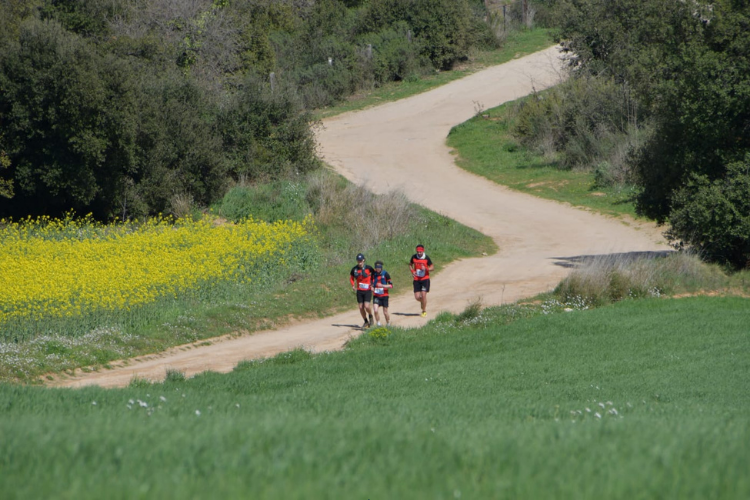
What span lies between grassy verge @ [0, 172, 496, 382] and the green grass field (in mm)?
3665

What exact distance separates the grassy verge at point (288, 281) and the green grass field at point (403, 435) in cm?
366

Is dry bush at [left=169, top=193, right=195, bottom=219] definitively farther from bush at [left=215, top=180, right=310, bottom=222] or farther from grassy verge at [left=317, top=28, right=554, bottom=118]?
grassy verge at [left=317, top=28, right=554, bottom=118]

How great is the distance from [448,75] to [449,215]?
25841 millimetres

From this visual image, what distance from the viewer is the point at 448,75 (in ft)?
173

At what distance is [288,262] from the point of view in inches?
857

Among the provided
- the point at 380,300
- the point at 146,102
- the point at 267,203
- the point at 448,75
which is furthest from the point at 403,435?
the point at 448,75

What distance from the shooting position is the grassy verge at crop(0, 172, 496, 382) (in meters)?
14.1

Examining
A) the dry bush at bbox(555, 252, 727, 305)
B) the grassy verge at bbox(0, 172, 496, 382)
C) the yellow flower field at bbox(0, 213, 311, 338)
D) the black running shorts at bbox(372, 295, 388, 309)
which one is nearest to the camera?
the grassy verge at bbox(0, 172, 496, 382)

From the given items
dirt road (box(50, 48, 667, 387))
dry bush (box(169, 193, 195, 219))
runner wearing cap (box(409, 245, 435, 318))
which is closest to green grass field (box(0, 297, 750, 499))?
dirt road (box(50, 48, 667, 387))

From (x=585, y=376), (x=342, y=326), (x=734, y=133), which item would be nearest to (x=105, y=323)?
(x=342, y=326)

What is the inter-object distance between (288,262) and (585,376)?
39.5 feet

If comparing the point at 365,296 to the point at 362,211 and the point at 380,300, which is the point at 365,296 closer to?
the point at 380,300

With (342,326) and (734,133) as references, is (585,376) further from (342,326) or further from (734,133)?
(734,133)

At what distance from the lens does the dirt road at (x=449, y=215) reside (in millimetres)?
15562
